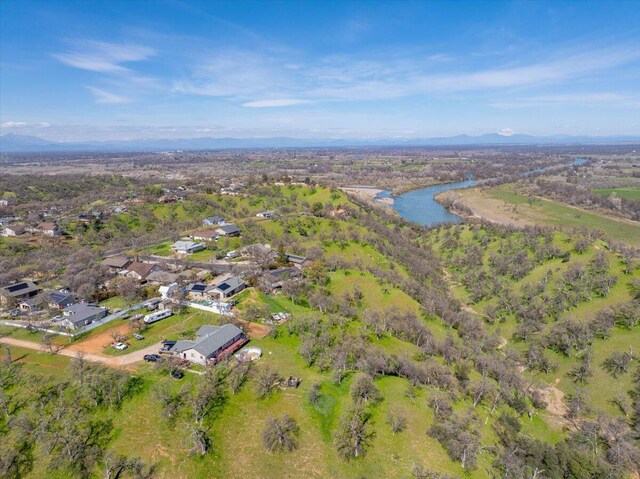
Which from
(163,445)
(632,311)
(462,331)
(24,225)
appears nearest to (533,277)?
(632,311)

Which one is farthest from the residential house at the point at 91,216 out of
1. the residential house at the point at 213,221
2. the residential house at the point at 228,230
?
the residential house at the point at 228,230

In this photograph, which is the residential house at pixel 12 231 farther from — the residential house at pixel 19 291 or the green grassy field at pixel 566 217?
the green grassy field at pixel 566 217

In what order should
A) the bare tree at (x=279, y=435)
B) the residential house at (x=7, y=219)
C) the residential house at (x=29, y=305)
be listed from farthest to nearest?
the residential house at (x=7, y=219) → the residential house at (x=29, y=305) → the bare tree at (x=279, y=435)

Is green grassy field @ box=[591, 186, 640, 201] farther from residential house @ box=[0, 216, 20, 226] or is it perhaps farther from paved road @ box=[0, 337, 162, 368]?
residential house @ box=[0, 216, 20, 226]

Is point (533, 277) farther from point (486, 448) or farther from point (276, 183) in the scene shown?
point (276, 183)

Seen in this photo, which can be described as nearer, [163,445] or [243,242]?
[163,445]

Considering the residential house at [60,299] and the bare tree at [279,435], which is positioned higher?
the residential house at [60,299]
